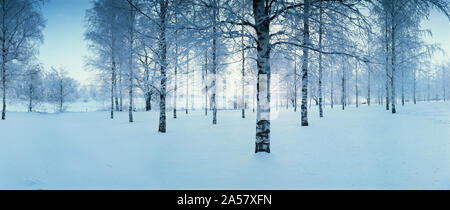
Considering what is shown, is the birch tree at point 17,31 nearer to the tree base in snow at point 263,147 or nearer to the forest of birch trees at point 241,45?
the forest of birch trees at point 241,45

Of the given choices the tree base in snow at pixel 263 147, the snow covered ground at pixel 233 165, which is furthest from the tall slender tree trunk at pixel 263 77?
the snow covered ground at pixel 233 165

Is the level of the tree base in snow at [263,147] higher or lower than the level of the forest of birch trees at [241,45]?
lower

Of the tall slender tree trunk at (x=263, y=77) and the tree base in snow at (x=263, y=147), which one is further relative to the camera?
the tree base in snow at (x=263, y=147)

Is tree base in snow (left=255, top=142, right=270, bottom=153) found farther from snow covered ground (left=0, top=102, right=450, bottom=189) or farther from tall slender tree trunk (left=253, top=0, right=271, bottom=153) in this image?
snow covered ground (left=0, top=102, right=450, bottom=189)

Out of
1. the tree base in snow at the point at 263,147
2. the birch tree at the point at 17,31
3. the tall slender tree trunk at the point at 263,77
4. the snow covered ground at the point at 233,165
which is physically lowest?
the snow covered ground at the point at 233,165

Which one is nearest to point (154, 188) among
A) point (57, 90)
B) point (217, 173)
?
point (217, 173)

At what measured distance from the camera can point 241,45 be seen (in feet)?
17.6

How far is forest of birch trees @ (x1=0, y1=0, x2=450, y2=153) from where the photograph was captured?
4.64m

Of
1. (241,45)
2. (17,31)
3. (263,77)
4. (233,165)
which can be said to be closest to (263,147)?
(233,165)

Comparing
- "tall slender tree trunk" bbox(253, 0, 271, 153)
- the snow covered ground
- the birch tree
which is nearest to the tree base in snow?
"tall slender tree trunk" bbox(253, 0, 271, 153)

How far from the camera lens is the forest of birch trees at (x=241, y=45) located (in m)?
4.64

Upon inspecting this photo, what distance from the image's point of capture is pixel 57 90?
29.3 meters

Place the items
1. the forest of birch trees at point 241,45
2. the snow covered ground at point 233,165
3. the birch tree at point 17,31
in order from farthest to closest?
1. the birch tree at point 17,31
2. the forest of birch trees at point 241,45
3. the snow covered ground at point 233,165
